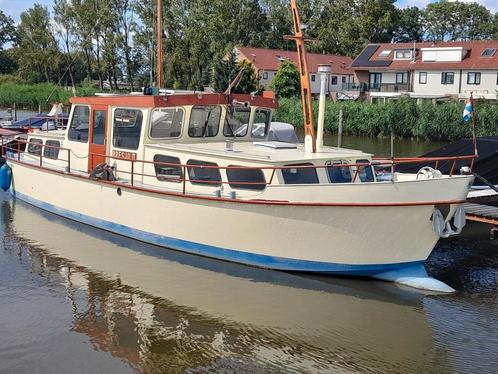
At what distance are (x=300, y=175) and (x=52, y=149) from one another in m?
7.87

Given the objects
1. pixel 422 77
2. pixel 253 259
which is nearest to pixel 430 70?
pixel 422 77

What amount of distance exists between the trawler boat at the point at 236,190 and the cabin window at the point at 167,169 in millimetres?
24

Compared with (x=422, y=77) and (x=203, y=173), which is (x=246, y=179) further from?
(x=422, y=77)

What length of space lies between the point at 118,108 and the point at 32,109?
161 ft

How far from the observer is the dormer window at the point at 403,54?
193 feet

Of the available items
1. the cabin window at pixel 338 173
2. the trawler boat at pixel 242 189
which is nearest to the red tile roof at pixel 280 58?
the trawler boat at pixel 242 189

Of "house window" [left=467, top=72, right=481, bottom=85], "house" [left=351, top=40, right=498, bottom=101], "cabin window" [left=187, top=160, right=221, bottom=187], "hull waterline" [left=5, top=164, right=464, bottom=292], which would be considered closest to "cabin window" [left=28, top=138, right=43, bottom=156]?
"hull waterline" [left=5, top=164, right=464, bottom=292]

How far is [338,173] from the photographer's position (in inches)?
460

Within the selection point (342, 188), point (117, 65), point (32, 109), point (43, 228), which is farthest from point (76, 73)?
point (342, 188)

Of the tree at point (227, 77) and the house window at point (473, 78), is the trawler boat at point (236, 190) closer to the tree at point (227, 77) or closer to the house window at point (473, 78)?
the tree at point (227, 77)

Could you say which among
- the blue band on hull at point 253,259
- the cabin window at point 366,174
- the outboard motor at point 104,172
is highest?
the cabin window at point 366,174

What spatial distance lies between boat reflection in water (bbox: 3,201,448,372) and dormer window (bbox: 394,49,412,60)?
167 feet

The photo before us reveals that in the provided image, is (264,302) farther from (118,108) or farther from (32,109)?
(32,109)

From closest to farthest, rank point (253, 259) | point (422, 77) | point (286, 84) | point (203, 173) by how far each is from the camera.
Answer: point (253, 259)
point (203, 173)
point (286, 84)
point (422, 77)
